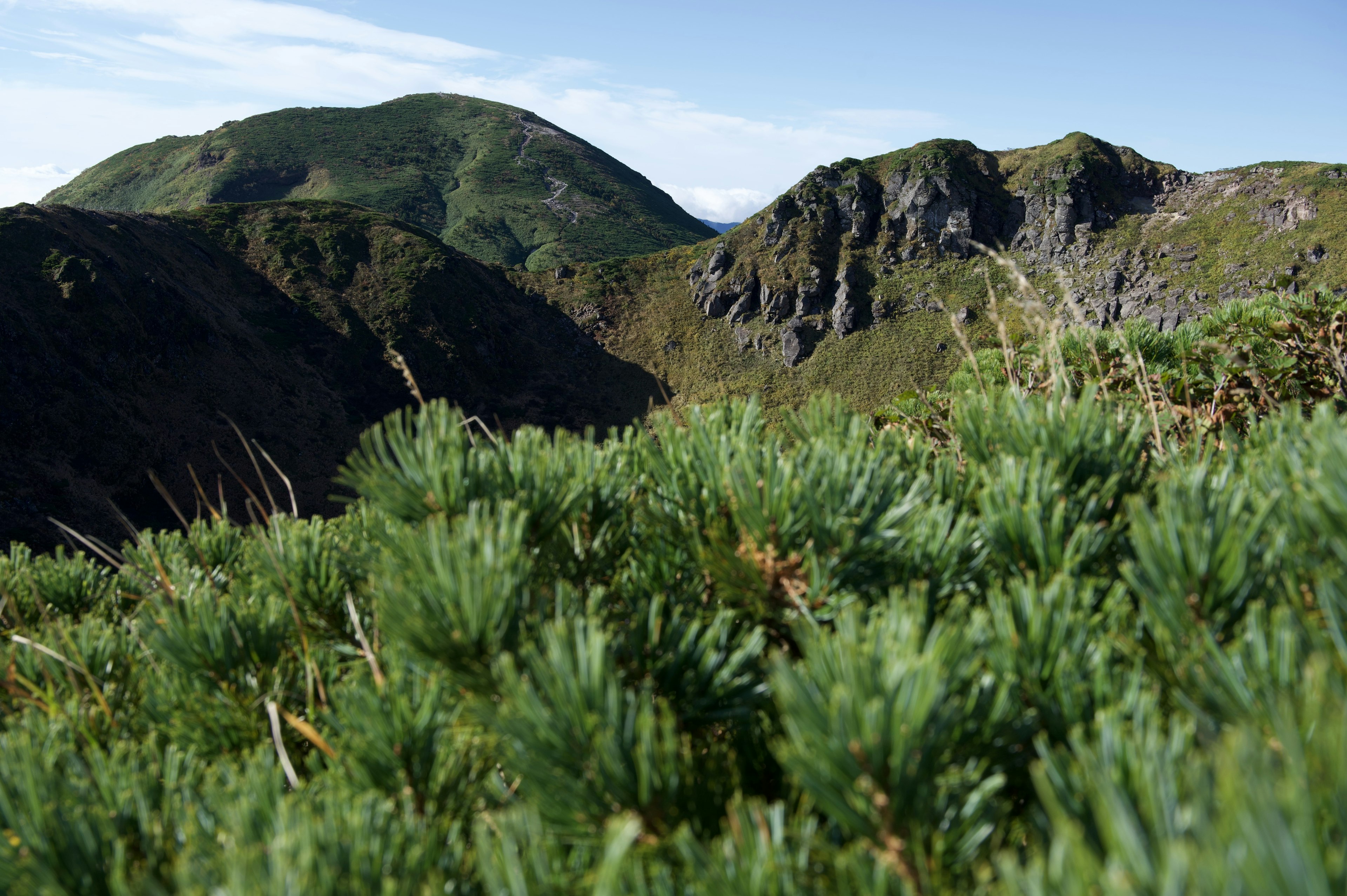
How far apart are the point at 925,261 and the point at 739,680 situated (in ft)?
201

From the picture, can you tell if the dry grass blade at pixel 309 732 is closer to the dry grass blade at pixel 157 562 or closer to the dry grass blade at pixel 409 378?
the dry grass blade at pixel 157 562

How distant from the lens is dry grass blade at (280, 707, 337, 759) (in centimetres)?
141

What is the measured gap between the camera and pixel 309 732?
1.44 m

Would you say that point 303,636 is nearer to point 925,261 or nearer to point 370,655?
point 370,655

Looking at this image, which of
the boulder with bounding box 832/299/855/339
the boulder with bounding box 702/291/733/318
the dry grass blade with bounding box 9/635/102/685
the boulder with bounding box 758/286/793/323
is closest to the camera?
the dry grass blade with bounding box 9/635/102/685

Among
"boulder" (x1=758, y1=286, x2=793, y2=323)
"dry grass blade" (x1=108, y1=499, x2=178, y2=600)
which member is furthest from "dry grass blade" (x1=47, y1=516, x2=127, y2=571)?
"boulder" (x1=758, y1=286, x2=793, y2=323)

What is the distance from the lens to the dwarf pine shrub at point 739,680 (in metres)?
0.90

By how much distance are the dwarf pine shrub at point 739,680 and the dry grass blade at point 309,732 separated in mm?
16

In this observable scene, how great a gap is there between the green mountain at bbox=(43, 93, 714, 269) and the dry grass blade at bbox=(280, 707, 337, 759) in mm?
85363

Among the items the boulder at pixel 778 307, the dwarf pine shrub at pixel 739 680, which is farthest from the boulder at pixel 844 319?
the dwarf pine shrub at pixel 739 680

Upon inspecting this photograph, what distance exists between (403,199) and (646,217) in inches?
1325

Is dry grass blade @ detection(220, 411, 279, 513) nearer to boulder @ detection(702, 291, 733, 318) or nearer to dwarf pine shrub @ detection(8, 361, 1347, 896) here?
dwarf pine shrub @ detection(8, 361, 1347, 896)

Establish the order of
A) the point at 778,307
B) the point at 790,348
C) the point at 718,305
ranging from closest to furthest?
the point at 790,348
the point at 778,307
the point at 718,305

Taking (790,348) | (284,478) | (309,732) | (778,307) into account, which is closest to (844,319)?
(790,348)
